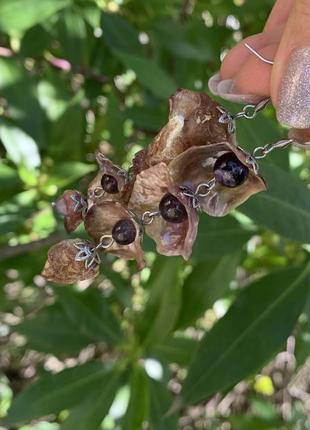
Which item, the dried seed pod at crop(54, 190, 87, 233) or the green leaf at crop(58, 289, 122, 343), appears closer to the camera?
the dried seed pod at crop(54, 190, 87, 233)

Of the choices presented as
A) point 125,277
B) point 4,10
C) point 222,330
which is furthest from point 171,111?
point 125,277

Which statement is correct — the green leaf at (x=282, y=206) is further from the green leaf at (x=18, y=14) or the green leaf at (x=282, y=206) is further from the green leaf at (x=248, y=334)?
the green leaf at (x=18, y=14)

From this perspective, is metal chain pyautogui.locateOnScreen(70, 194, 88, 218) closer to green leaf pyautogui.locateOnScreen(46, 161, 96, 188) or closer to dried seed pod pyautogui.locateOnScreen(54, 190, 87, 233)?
dried seed pod pyautogui.locateOnScreen(54, 190, 87, 233)

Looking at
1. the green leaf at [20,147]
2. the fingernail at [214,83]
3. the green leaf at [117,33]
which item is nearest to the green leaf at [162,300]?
the green leaf at [20,147]

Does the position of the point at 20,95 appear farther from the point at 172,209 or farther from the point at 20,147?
the point at 172,209

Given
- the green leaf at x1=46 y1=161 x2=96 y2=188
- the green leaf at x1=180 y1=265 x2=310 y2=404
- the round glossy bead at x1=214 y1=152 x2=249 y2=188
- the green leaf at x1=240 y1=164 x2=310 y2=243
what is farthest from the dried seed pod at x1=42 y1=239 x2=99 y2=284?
the green leaf at x1=46 y1=161 x2=96 y2=188

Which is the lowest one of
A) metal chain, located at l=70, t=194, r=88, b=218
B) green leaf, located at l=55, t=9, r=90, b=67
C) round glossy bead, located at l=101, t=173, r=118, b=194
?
green leaf, located at l=55, t=9, r=90, b=67
